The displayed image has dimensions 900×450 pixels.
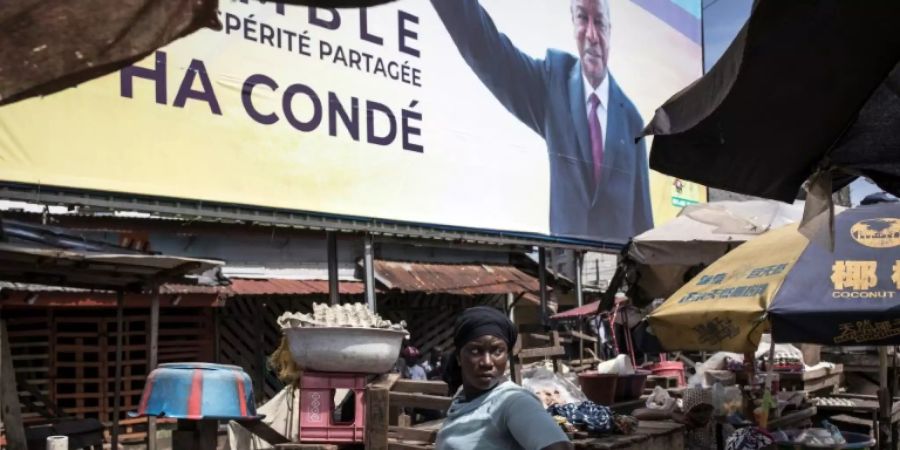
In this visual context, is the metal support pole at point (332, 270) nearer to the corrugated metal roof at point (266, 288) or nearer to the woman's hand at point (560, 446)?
the corrugated metal roof at point (266, 288)

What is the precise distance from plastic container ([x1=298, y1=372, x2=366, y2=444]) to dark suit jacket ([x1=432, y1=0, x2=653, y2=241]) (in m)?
9.92

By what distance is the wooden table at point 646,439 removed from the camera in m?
4.14

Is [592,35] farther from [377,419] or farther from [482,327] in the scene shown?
[482,327]

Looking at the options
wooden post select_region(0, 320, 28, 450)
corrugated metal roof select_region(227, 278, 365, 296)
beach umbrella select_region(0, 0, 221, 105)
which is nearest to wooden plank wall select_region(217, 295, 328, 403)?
corrugated metal roof select_region(227, 278, 365, 296)

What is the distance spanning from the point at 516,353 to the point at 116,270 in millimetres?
3675

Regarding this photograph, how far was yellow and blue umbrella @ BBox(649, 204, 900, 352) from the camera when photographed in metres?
3.67

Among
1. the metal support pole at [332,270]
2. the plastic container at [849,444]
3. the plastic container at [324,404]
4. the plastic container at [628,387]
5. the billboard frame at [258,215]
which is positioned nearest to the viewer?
the plastic container at [849,444]

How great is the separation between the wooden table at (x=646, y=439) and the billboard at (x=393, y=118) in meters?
3.43

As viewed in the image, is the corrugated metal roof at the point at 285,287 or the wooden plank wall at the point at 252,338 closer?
the corrugated metal roof at the point at 285,287

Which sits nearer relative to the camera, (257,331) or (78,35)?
(78,35)

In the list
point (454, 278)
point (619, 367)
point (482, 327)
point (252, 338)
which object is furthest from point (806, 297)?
point (454, 278)

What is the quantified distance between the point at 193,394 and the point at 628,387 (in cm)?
372

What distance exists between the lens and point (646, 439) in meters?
4.42

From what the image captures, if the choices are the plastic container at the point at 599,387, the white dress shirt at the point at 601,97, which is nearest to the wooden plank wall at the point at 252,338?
the plastic container at the point at 599,387
